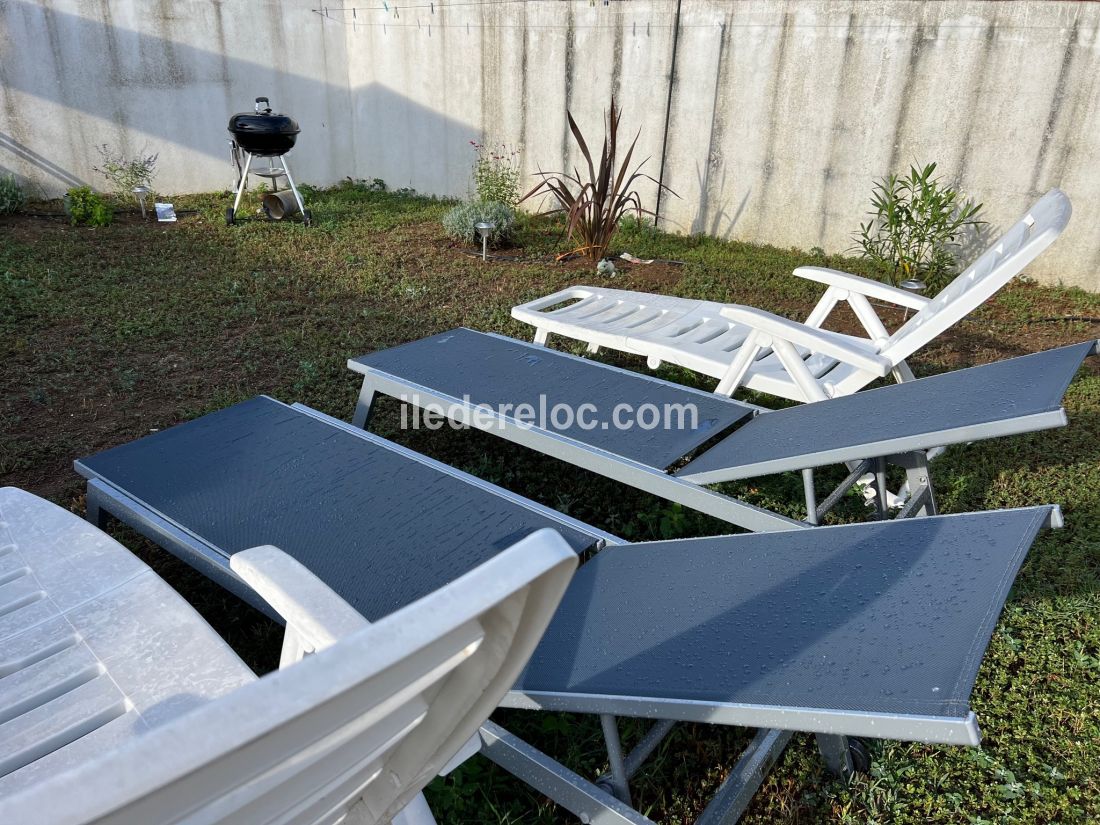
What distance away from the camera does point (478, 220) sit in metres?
6.26

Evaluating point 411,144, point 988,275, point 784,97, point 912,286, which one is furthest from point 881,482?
point 411,144

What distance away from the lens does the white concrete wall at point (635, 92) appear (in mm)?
5070

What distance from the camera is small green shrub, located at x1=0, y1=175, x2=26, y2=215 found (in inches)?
263

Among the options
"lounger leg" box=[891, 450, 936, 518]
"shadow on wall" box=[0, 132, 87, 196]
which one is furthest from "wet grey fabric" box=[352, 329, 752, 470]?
"shadow on wall" box=[0, 132, 87, 196]

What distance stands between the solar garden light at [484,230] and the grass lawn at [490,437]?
27cm

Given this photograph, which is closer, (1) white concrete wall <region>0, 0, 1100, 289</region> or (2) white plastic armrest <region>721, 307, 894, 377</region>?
(2) white plastic armrest <region>721, 307, 894, 377</region>

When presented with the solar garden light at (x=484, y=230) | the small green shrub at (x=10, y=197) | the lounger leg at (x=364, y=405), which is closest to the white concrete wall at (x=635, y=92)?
the small green shrub at (x=10, y=197)

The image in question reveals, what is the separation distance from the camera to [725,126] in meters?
6.25

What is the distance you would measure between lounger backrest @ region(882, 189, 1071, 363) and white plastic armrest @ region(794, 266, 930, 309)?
29cm

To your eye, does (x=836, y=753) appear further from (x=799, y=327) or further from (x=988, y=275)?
(x=988, y=275)

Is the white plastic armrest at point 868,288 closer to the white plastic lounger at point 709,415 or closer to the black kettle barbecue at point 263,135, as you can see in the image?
the white plastic lounger at point 709,415

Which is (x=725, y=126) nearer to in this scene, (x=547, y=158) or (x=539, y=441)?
(x=547, y=158)

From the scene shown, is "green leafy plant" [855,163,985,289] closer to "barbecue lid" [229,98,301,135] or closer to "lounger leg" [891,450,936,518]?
"lounger leg" [891,450,936,518]

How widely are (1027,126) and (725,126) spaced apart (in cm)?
217
